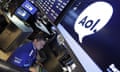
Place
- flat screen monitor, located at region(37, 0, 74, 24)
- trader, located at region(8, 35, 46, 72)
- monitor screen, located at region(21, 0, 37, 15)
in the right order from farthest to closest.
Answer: trader, located at region(8, 35, 46, 72) < monitor screen, located at region(21, 0, 37, 15) < flat screen monitor, located at region(37, 0, 74, 24)

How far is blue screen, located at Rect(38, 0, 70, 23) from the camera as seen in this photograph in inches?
36.4

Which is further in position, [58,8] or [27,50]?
[27,50]

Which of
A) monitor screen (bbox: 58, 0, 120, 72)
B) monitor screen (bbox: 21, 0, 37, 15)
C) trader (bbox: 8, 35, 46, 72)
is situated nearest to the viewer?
monitor screen (bbox: 58, 0, 120, 72)

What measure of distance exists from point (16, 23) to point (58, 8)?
4.77 ft

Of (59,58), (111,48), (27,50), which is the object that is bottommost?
(27,50)

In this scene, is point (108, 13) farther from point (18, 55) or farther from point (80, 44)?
point (18, 55)

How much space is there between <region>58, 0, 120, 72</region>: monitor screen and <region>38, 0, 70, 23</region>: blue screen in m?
0.11

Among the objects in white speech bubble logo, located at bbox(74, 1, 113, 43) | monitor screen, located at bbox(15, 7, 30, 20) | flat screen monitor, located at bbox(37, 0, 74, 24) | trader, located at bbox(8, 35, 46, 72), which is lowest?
trader, located at bbox(8, 35, 46, 72)

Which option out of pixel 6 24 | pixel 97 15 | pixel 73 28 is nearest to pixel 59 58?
pixel 73 28

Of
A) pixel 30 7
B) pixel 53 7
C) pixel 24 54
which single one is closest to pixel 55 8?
pixel 53 7

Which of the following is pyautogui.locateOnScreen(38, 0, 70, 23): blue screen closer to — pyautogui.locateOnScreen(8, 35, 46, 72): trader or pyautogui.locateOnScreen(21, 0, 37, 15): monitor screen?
pyautogui.locateOnScreen(21, 0, 37, 15): monitor screen

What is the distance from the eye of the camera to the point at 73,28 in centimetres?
77

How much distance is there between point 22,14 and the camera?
7.93 feet

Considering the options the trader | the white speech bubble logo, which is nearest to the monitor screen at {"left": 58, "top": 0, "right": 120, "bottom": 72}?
the white speech bubble logo
